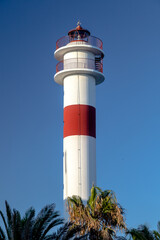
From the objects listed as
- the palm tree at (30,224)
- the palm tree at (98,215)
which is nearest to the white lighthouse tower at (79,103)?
the palm tree at (98,215)

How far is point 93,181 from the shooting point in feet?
146

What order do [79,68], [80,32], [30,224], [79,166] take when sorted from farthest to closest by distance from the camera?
[80,32], [79,68], [79,166], [30,224]

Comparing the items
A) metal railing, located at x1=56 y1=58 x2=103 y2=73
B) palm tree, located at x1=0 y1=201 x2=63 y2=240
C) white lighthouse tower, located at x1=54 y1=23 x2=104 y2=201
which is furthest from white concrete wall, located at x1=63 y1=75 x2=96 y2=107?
palm tree, located at x1=0 y1=201 x2=63 y2=240

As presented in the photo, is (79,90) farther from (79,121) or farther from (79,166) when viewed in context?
(79,166)

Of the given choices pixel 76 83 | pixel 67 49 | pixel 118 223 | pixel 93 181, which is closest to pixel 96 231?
pixel 118 223

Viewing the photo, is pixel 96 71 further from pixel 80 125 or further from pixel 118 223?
pixel 118 223

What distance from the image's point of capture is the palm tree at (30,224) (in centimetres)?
3197

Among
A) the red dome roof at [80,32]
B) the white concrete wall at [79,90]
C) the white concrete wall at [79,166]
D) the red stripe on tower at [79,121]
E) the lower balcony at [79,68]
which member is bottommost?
the white concrete wall at [79,166]

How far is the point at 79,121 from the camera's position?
45062mm

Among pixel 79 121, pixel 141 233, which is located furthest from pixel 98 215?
pixel 79 121

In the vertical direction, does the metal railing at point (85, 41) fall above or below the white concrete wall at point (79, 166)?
above

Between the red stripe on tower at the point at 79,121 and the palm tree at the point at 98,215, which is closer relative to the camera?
the palm tree at the point at 98,215

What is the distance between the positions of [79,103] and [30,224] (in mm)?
14942

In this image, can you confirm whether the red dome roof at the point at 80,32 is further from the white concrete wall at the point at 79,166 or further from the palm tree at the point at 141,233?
the palm tree at the point at 141,233
